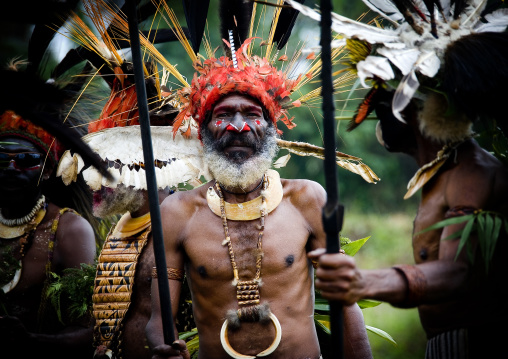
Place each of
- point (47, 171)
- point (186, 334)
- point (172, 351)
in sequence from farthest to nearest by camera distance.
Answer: point (47, 171) → point (186, 334) → point (172, 351)

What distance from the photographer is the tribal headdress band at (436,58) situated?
2.52 m

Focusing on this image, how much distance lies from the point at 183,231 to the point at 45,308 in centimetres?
158

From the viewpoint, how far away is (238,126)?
3525mm

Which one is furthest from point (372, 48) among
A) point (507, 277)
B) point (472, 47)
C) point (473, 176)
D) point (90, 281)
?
point (90, 281)

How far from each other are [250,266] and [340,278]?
1106 mm

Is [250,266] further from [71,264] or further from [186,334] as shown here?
[71,264]

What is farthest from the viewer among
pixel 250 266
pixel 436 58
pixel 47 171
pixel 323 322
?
pixel 47 171

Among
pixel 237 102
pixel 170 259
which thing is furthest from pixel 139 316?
pixel 237 102

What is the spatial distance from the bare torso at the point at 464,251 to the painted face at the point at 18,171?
316cm

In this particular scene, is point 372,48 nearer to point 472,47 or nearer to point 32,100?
point 472,47

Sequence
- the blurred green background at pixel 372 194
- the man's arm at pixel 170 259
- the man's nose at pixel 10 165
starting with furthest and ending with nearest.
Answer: the blurred green background at pixel 372 194 < the man's nose at pixel 10 165 < the man's arm at pixel 170 259

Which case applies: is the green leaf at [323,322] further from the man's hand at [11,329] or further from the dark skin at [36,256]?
the man's hand at [11,329]

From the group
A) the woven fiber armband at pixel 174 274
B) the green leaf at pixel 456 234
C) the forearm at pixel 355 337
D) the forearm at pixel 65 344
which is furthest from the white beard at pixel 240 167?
the forearm at pixel 65 344

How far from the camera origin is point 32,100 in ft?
8.73
